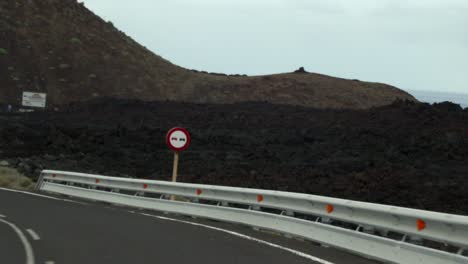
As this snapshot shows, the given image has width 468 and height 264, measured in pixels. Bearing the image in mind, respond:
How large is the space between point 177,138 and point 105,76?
4988cm

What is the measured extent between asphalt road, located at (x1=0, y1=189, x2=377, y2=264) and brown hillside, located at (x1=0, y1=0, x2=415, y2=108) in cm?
4852

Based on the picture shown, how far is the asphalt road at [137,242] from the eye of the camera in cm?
1089

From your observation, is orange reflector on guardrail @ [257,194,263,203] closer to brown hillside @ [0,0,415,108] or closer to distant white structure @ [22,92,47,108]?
distant white structure @ [22,92,47,108]

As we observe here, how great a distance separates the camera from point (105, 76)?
229 feet

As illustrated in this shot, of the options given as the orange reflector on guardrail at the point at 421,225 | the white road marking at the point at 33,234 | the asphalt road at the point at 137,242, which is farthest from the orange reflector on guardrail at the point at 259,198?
the orange reflector on guardrail at the point at 421,225

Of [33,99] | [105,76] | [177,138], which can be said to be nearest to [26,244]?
[177,138]

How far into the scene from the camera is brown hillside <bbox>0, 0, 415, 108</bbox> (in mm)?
66375

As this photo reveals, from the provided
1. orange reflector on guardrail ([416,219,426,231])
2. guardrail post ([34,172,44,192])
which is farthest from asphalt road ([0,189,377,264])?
guardrail post ([34,172,44,192])

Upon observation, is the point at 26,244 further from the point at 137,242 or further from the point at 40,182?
the point at 40,182

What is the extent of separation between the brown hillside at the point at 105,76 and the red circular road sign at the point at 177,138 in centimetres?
4407

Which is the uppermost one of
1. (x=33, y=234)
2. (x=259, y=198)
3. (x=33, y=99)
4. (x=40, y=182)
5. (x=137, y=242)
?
(x=33, y=99)

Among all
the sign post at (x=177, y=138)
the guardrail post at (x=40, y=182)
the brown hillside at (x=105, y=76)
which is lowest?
the guardrail post at (x=40, y=182)

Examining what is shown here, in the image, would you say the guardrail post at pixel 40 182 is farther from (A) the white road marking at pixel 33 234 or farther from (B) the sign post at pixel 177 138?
(A) the white road marking at pixel 33 234

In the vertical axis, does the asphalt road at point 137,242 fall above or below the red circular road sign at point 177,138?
below
